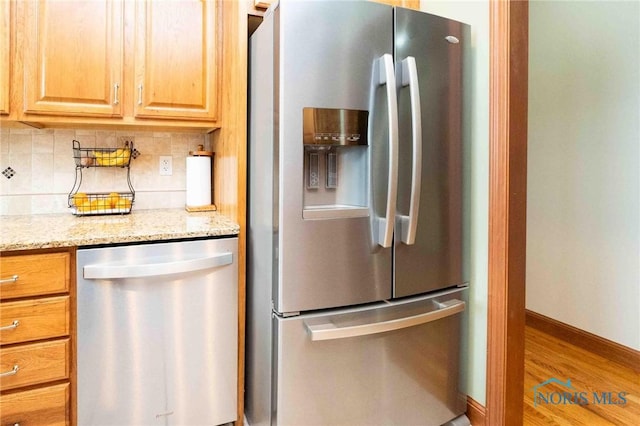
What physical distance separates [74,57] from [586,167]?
2.87 metres

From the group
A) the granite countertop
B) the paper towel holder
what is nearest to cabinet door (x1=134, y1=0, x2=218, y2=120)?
the paper towel holder

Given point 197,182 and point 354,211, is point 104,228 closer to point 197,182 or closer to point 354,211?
point 197,182

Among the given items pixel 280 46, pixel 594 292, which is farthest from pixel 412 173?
pixel 594 292

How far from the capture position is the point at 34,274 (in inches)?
50.9

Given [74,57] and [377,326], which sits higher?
[74,57]

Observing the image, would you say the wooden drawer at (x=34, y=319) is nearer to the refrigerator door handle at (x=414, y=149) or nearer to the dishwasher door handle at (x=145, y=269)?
the dishwasher door handle at (x=145, y=269)

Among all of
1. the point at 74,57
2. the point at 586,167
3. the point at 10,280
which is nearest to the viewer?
the point at 10,280

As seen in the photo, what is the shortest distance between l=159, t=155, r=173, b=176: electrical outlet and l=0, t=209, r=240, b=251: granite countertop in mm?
268

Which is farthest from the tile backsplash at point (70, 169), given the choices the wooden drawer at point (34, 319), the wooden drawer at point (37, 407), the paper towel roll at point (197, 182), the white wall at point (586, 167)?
the white wall at point (586, 167)

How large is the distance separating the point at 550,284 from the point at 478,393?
4.53ft

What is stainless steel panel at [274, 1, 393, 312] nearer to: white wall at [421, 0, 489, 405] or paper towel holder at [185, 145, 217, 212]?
white wall at [421, 0, 489, 405]

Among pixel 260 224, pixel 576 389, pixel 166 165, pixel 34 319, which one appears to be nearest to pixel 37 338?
pixel 34 319

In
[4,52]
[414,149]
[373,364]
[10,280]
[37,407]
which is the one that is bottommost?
[37,407]

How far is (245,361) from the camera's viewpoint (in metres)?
1.72
